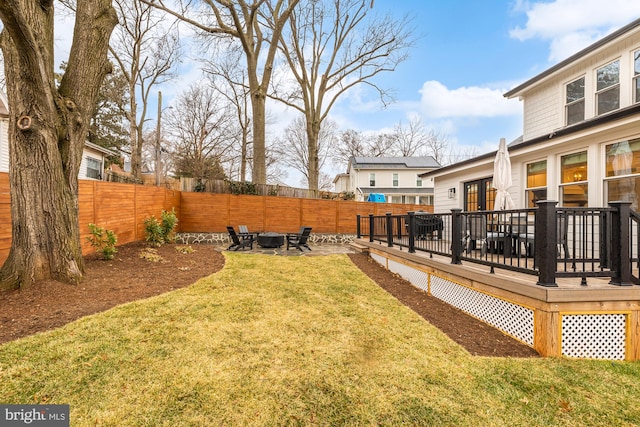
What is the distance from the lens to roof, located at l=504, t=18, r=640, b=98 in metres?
6.06

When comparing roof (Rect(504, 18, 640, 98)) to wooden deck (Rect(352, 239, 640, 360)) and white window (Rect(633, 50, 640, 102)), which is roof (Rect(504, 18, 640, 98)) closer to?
white window (Rect(633, 50, 640, 102))

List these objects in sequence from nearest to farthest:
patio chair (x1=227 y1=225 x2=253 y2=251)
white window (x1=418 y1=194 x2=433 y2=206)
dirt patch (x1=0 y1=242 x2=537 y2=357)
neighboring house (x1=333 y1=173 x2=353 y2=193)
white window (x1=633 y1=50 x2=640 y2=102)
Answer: dirt patch (x1=0 y1=242 x2=537 y2=357) → white window (x1=633 y1=50 x2=640 y2=102) → patio chair (x1=227 y1=225 x2=253 y2=251) → white window (x1=418 y1=194 x2=433 y2=206) → neighboring house (x1=333 y1=173 x2=353 y2=193)

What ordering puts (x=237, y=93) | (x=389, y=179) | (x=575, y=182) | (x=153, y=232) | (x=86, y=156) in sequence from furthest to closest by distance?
(x=389, y=179), (x=237, y=93), (x=86, y=156), (x=153, y=232), (x=575, y=182)

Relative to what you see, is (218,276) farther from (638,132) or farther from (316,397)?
(638,132)

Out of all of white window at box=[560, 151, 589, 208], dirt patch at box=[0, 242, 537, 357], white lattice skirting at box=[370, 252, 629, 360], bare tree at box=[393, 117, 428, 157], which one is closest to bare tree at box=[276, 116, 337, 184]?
bare tree at box=[393, 117, 428, 157]

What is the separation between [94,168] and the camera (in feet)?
48.7

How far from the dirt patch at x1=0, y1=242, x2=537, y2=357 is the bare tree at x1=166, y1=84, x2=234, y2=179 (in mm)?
18356

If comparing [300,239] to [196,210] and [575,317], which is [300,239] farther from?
[575,317]

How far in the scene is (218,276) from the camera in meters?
5.73

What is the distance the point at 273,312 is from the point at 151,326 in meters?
1.55

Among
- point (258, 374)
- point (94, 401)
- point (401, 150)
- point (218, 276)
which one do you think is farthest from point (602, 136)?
point (401, 150)

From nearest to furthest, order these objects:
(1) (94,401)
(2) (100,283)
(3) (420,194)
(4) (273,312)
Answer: (1) (94,401), (4) (273,312), (2) (100,283), (3) (420,194)

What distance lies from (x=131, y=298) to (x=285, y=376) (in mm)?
2927

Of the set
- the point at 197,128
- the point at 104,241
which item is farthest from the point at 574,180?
the point at 197,128
